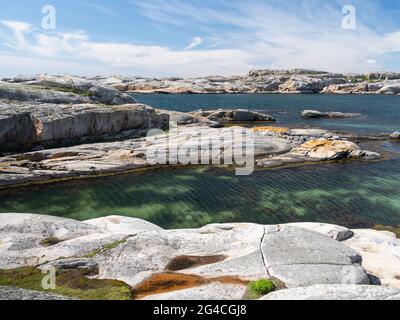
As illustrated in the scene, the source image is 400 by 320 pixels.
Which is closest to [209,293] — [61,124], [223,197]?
[223,197]

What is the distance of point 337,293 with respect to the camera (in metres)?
13.4

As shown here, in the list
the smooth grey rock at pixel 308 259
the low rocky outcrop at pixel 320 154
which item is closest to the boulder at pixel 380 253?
the smooth grey rock at pixel 308 259

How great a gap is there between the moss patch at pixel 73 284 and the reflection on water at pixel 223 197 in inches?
609

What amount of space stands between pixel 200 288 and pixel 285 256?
16.2ft

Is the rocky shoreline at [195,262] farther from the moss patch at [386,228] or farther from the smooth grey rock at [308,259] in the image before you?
the moss patch at [386,228]

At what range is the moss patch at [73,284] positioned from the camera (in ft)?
48.6

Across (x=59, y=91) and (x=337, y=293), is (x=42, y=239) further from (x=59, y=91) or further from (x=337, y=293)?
(x=59, y=91)

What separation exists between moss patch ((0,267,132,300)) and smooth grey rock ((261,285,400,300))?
20.0ft

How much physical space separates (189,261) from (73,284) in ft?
17.6

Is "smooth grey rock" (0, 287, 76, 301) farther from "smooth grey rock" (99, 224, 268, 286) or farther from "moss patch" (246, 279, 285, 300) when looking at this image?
"moss patch" (246, 279, 285, 300)

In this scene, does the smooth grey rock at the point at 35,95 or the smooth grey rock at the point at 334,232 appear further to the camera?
the smooth grey rock at the point at 35,95
